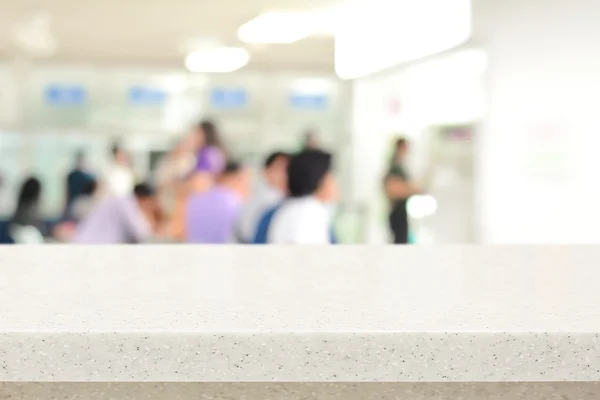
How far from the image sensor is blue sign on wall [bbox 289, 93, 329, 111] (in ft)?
44.7

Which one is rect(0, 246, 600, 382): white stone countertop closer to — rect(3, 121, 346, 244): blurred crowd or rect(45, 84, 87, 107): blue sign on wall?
rect(3, 121, 346, 244): blurred crowd

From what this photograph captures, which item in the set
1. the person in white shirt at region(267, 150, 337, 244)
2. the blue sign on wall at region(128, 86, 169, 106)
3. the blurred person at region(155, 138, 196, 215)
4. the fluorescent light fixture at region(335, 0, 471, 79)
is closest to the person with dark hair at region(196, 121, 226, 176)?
the blurred person at region(155, 138, 196, 215)

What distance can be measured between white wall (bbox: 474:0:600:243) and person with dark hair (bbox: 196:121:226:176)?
14.7 feet

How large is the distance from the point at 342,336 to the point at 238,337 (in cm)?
8

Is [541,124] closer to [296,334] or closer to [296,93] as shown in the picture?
[296,93]

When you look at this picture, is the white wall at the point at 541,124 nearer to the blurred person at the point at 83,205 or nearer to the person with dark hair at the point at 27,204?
the blurred person at the point at 83,205

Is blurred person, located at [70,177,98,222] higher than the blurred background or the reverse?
the reverse

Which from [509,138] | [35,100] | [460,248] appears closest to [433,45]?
[509,138]

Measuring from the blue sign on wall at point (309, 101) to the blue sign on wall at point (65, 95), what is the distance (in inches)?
120

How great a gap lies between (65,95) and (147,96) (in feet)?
3.87

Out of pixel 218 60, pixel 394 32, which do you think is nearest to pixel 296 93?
pixel 218 60

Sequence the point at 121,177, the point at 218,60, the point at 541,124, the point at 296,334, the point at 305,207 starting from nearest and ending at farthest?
the point at 296,334
the point at 305,207
the point at 541,124
the point at 121,177
the point at 218,60

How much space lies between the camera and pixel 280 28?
1378 centimetres

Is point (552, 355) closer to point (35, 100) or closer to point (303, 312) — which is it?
point (303, 312)
